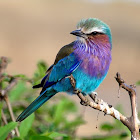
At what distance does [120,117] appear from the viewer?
2.84 meters

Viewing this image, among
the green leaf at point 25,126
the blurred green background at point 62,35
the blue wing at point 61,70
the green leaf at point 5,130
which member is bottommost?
the green leaf at point 5,130

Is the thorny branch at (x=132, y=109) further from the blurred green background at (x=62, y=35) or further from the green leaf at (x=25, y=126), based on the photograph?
the blurred green background at (x=62, y=35)

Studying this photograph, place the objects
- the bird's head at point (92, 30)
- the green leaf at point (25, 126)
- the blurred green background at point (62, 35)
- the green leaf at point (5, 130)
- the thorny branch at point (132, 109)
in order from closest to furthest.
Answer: the thorny branch at point (132, 109) → the green leaf at point (5, 130) → the green leaf at point (25, 126) → the bird's head at point (92, 30) → the blurred green background at point (62, 35)

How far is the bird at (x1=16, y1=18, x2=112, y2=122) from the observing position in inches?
145

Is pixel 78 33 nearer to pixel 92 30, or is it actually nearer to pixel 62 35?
pixel 92 30

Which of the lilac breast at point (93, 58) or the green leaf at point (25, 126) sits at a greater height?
the lilac breast at point (93, 58)

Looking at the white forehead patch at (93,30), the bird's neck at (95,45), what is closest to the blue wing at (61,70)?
the bird's neck at (95,45)

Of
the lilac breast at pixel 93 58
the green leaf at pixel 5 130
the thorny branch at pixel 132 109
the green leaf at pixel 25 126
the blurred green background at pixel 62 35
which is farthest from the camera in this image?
the blurred green background at pixel 62 35

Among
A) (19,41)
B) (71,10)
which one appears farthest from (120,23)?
(19,41)

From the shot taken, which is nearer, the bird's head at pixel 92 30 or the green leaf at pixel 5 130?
the green leaf at pixel 5 130

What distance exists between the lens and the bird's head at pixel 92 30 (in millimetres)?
3590

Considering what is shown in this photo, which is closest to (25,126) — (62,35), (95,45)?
(95,45)

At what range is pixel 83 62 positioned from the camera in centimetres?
373

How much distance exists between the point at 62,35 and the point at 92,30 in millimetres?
15418
